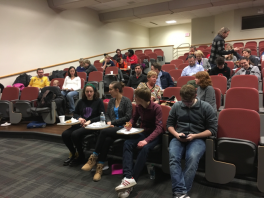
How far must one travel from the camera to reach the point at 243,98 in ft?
8.14

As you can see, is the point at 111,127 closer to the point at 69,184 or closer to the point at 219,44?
the point at 69,184

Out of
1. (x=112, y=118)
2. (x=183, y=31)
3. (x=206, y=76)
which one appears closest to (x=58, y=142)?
(x=112, y=118)

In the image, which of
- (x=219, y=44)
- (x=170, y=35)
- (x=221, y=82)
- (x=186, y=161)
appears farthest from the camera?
(x=170, y=35)

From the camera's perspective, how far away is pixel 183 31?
11.9 metres

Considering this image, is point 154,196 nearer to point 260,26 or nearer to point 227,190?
point 227,190

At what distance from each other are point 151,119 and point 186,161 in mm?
580

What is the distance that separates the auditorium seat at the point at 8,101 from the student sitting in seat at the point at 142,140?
2741 mm

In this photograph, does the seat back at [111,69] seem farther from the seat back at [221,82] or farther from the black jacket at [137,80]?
the seat back at [221,82]

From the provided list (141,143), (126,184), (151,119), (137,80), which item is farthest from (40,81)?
(126,184)

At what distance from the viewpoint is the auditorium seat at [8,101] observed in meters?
3.87

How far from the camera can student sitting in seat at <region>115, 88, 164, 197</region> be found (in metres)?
1.83

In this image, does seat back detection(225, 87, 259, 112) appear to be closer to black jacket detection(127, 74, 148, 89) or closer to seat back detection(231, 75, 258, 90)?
seat back detection(231, 75, 258, 90)

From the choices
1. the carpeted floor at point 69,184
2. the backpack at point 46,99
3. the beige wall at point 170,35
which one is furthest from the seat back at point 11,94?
the beige wall at point 170,35

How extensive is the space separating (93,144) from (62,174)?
0.56m
